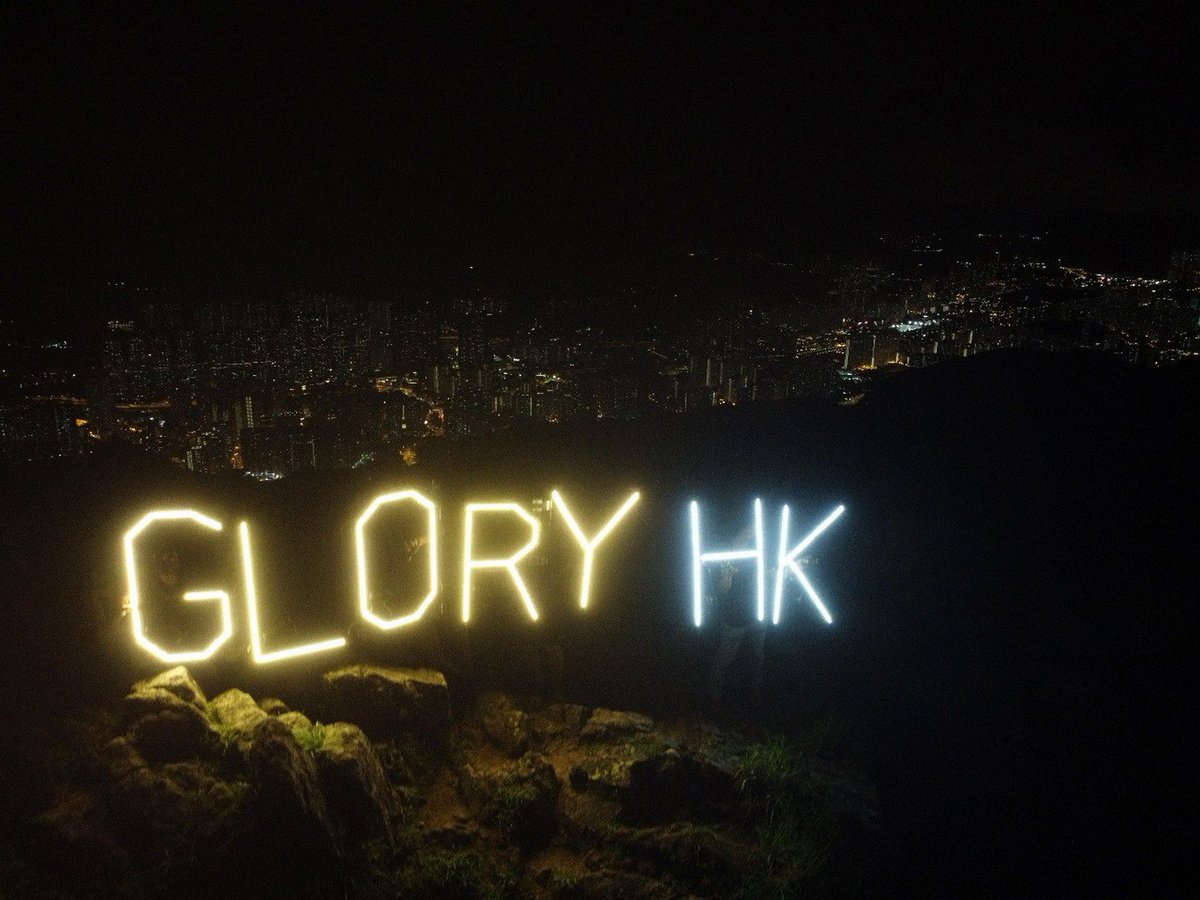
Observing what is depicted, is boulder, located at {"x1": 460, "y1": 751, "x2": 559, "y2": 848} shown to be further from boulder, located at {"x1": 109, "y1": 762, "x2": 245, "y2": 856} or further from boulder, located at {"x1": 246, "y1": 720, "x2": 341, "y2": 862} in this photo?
boulder, located at {"x1": 109, "y1": 762, "x2": 245, "y2": 856}

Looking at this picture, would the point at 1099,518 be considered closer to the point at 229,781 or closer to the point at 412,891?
the point at 412,891

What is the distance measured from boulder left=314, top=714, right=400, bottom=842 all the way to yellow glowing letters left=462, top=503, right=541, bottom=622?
1.56m

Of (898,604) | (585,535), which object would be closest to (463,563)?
(585,535)

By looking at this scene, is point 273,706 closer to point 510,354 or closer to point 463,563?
point 463,563

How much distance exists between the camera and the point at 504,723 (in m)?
6.52

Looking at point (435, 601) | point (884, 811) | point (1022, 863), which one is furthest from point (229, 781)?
point (1022, 863)

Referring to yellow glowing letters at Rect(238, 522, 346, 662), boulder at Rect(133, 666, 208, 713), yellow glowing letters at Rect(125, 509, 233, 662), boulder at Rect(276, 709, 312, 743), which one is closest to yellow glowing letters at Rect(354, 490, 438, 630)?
yellow glowing letters at Rect(238, 522, 346, 662)

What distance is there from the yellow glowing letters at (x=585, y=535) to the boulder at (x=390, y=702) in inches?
61.6

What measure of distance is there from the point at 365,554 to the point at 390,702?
130 centimetres

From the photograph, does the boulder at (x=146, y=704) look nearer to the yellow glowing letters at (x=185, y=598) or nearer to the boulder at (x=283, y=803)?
the yellow glowing letters at (x=185, y=598)

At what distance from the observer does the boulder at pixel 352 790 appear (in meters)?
5.33

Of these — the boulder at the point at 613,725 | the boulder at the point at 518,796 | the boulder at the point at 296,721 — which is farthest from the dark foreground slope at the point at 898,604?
the boulder at the point at 518,796

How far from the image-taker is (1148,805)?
6.77 metres

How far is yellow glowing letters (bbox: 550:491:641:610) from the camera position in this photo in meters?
6.80
